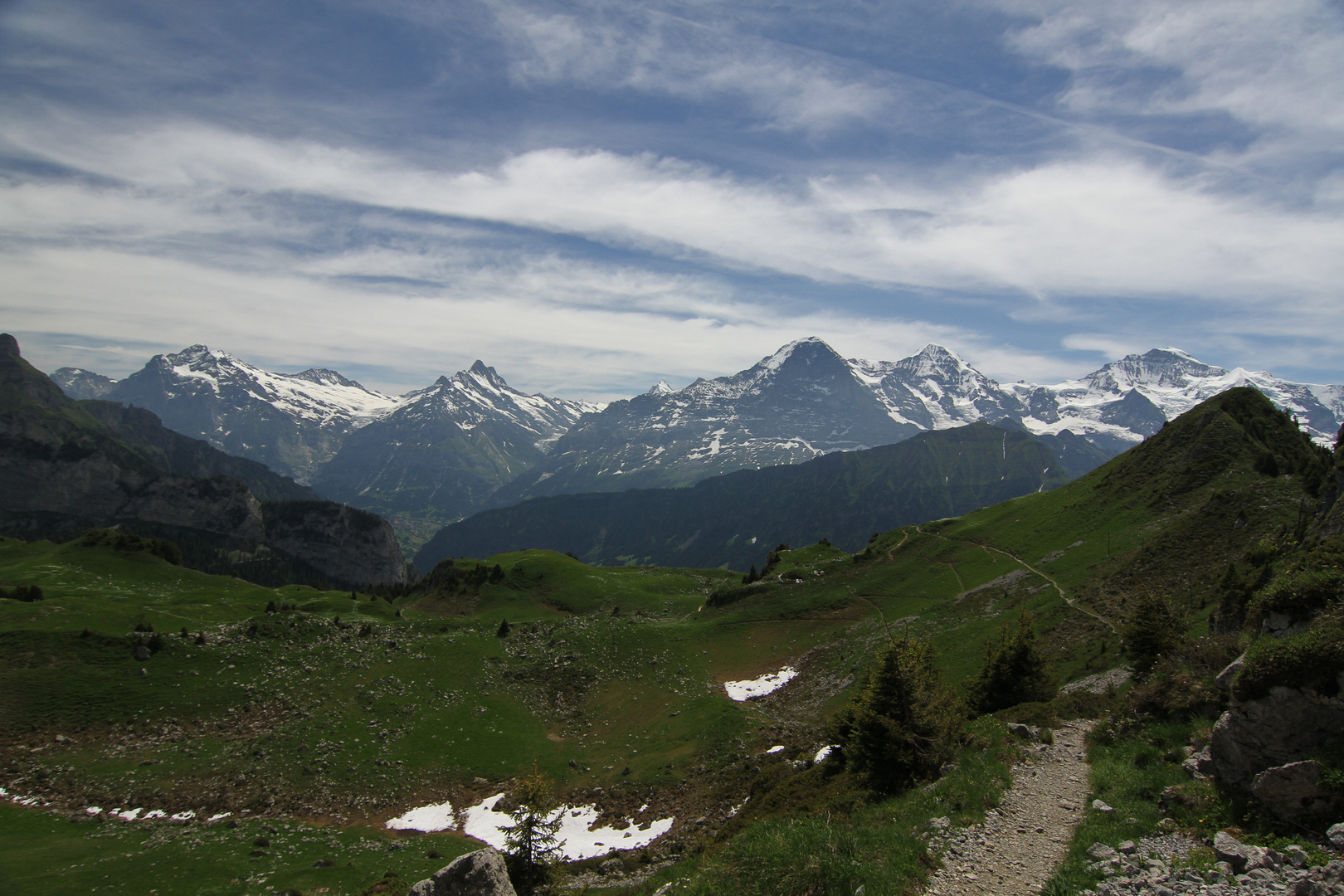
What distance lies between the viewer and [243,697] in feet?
180

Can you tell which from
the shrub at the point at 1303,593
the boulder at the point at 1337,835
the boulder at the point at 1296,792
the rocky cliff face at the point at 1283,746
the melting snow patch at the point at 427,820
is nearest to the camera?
the boulder at the point at 1337,835

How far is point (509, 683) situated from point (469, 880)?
51094 mm

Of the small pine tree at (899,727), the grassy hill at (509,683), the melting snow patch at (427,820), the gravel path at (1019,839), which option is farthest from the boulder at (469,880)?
the melting snow patch at (427,820)

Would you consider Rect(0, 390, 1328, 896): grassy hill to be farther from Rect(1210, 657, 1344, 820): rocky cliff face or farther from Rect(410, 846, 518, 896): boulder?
Rect(1210, 657, 1344, 820): rocky cliff face

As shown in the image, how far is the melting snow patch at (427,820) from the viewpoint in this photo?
4194 centimetres

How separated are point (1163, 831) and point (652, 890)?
16341 millimetres

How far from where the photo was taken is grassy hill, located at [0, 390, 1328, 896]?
34.9 meters

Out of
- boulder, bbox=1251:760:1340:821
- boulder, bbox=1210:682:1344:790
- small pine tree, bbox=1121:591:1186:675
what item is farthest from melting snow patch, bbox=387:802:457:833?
boulder, bbox=1251:760:1340:821

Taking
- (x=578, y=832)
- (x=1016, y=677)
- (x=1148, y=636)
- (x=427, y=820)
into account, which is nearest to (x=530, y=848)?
(x=578, y=832)

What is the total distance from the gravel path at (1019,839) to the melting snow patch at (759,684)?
151ft

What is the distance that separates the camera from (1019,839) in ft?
57.3

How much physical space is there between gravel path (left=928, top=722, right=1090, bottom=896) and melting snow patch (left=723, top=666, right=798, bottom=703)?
151 ft

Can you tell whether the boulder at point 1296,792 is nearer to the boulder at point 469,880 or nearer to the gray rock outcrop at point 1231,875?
the gray rock outcrop at point 1231,875

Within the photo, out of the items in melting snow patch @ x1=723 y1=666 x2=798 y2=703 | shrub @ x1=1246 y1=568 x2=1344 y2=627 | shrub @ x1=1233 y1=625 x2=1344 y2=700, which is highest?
shrub @ x1=1246 y1=568 x2=1344 y2=627
